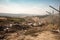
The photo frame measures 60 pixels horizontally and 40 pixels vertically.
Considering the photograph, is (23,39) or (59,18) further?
(59,18)

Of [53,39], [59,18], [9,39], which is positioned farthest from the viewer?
[59,18]

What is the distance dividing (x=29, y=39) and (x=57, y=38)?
1.59m

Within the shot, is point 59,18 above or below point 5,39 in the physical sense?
above

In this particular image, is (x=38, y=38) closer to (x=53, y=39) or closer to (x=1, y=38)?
(x=53, y=39)

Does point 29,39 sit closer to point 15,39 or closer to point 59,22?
point 15,39

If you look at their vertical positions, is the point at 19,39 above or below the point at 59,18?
below

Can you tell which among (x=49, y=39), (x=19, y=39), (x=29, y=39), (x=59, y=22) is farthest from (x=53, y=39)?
(x=59, y=22)

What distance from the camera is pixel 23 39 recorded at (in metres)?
7.14

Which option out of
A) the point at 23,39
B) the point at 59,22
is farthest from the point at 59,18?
the point at 23,39

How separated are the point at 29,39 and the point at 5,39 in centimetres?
151

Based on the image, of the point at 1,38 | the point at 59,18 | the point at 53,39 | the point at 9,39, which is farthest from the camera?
the point at 59,18

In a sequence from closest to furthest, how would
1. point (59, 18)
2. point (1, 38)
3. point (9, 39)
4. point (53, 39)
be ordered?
1. point (53, 39)
2. point (9, 39)
3. point (1, 38)
4. point (59, 18)

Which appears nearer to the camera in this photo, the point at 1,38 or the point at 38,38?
the point at 38,38

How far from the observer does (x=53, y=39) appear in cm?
694
